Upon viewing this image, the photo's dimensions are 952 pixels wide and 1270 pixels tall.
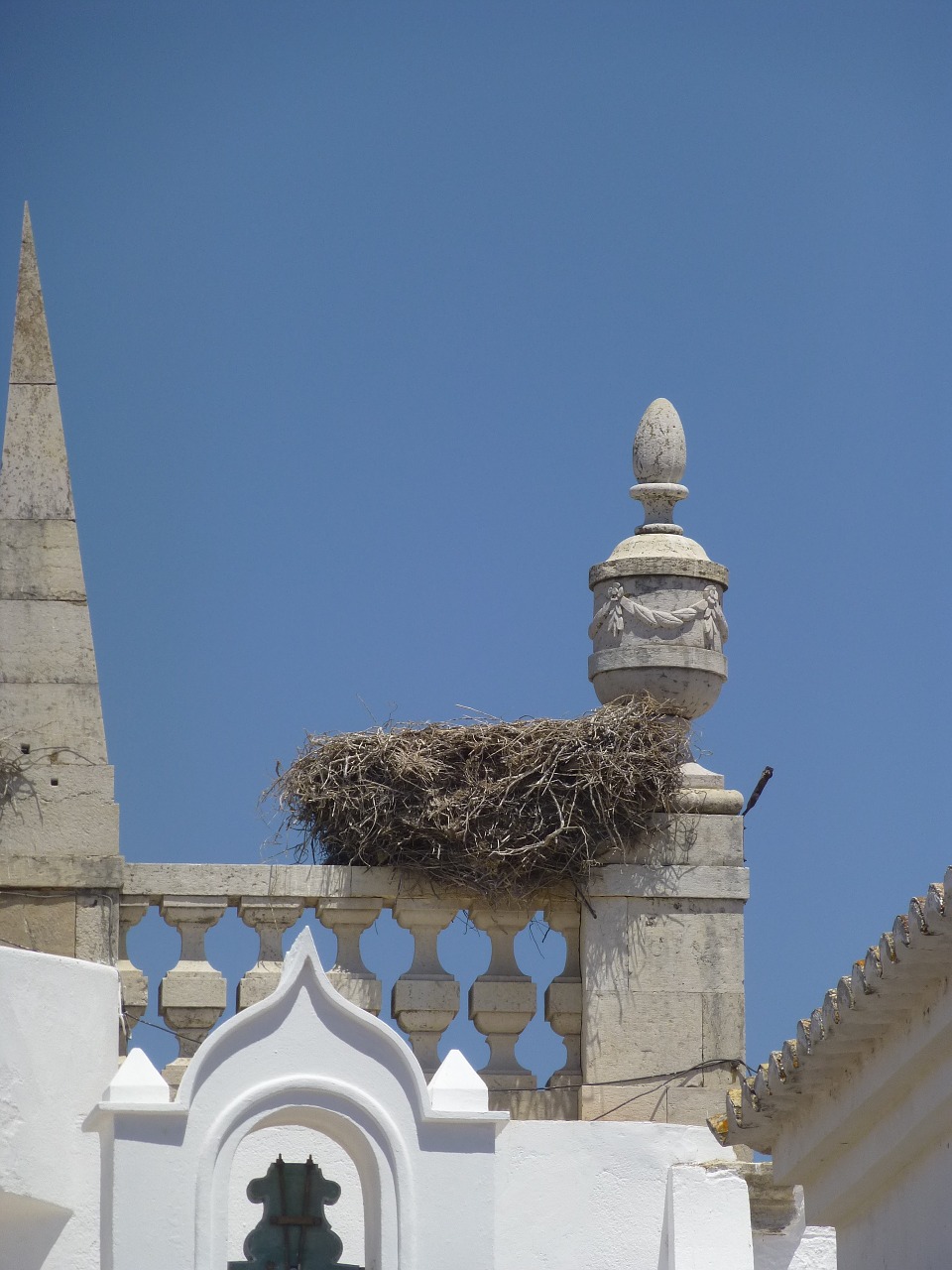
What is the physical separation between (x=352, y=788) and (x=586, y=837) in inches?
39.2

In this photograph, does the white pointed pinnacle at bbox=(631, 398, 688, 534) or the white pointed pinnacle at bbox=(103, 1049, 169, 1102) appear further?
the white pointed pinnacle at bbox=(631, 398, 688, 534)

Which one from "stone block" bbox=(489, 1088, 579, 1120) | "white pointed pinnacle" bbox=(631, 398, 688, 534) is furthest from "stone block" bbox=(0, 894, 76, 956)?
"white pointed pinnacle" bbox=(631, 398, 688, 534)

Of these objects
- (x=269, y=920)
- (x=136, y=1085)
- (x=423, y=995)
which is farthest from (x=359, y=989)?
(x=136, y=1085)

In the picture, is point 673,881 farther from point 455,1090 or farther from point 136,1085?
point 136,1085

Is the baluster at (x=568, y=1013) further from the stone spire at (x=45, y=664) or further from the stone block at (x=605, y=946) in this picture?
the stone spire at (x=45, y=664)

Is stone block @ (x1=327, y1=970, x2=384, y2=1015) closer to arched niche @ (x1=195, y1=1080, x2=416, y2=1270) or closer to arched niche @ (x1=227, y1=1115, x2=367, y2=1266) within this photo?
arched niche @ (x1=227, y1=1115, x2=367, y2=1266)

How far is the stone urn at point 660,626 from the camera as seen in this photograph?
12.2 meters

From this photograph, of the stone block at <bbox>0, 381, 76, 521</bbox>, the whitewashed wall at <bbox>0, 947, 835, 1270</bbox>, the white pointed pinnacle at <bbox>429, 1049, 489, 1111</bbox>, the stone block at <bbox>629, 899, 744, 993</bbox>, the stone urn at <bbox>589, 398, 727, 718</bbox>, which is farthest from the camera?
the stone urn at <bbox>589, 398, 727, 718</bbox>

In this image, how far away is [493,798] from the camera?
1173 cm

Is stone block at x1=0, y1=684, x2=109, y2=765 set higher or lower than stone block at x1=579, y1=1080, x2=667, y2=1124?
higher

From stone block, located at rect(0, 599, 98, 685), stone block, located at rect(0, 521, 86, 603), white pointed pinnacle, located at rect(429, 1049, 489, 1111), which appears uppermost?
stone block, located at rect(0, 521, 86, 603)

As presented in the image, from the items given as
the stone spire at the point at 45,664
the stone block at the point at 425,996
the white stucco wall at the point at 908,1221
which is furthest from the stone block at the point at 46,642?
the white stucco wall at the point at 908,1221

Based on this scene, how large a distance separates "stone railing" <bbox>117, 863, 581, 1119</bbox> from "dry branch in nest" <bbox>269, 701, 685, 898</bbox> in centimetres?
18

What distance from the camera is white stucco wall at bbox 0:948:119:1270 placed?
9461 mm
